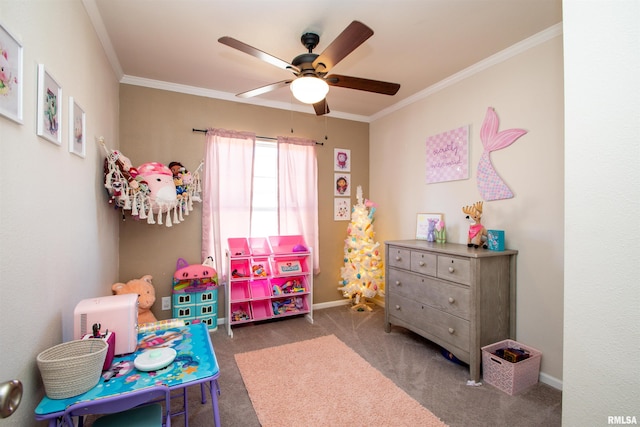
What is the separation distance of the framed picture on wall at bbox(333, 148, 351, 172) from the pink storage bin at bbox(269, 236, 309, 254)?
1179 millimetres

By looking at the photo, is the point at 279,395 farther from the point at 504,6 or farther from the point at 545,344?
the point at 504,6

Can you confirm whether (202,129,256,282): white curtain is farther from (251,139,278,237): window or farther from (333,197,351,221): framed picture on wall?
(333,197,351,221): framed picture on wall

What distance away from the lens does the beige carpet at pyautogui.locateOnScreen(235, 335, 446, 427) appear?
6.22ft

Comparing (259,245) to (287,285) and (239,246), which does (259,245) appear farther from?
(287,285)

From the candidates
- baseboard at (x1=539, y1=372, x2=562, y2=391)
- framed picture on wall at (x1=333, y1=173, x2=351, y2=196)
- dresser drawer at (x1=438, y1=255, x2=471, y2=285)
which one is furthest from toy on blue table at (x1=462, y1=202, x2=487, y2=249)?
framed picture on wall at (x1=333, y1=173, x2=351, y2=196)

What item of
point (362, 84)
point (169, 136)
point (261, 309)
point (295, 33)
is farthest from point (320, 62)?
point (261, 309)

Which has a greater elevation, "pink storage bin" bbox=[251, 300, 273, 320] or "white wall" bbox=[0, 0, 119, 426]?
"white wall" bbox=[0, 0, 119, 426]

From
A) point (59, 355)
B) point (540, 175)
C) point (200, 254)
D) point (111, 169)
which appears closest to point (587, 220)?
point (540, 175)

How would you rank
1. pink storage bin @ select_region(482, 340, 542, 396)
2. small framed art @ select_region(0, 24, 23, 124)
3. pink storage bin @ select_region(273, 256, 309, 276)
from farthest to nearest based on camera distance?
pink storage bin @ select_region(273, 256, 309, 276) < pink storage bin @ select_region(482, 340, 542, 396) < small framed art @ select_region(0, 24, 23, 124)

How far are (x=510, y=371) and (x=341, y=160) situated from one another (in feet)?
10.1

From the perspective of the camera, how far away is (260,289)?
11.9 feet

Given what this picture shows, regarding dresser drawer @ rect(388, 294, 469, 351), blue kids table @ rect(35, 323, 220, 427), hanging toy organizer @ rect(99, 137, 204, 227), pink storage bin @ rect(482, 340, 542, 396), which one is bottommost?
pink storage bin @ rect(482, 340, 542, 396)

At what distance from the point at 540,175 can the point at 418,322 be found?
Answer: 1678 millimetres

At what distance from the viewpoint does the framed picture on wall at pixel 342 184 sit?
167 inches
